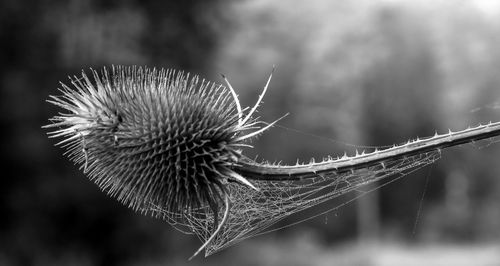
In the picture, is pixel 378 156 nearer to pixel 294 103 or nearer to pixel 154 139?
pixel 154 139

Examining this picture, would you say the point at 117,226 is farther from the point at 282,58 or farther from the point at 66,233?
the point at 282,58

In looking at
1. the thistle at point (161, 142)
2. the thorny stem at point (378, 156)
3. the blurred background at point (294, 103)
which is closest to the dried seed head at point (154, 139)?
the thistle at point (161, 142)

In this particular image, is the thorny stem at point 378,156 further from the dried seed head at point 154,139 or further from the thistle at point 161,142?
the dried seed head at point 154,139

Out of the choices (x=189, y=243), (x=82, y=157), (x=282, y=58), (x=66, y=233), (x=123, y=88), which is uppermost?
(x=282, y=58)

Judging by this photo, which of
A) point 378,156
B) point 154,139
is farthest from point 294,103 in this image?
point 378,156

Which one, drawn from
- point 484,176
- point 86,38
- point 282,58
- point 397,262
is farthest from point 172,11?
point 484,176

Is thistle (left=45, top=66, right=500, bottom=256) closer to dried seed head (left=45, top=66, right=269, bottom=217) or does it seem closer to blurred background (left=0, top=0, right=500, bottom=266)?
dried seed head (left=45, top=66, right=269, bottom=217)
